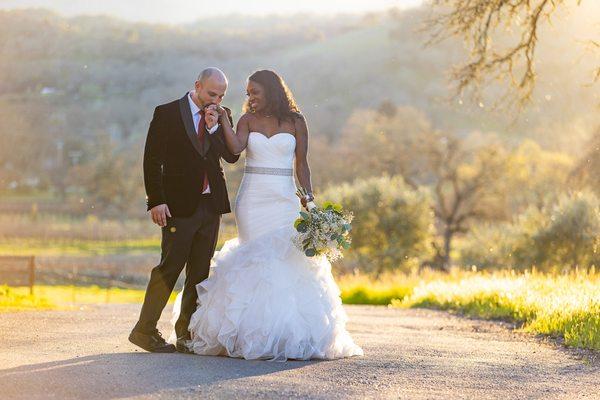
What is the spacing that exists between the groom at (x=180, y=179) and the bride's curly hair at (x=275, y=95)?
1.33 feet

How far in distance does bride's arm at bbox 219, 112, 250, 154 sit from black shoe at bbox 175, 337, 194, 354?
69.9 inches

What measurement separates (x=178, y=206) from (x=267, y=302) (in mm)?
1158

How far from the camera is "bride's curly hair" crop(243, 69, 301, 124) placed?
8.53 metres

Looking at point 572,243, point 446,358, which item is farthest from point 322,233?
point 572,243

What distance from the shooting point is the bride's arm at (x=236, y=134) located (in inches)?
330

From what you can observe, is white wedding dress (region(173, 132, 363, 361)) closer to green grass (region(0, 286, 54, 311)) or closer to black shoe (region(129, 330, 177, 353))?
black shoe (region(129, 330, 177, 353))

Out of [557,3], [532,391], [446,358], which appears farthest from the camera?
[557,3]

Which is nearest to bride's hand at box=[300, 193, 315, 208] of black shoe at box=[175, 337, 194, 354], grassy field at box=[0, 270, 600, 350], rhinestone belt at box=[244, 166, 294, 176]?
rhinestone belt at box=[244, 166, 294, 176]

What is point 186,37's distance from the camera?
167 m

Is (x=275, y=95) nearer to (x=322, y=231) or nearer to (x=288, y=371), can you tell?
(x=322, y=231)

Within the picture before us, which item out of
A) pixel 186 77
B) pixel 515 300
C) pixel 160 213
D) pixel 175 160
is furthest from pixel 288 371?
pixel 186 77

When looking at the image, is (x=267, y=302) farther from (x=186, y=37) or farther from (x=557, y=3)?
(x=186, y=37)

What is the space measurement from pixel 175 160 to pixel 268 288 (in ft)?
4.62

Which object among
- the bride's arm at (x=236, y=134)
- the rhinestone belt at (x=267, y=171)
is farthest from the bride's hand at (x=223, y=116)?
the rhinestone belt at (x=267, y=171)
